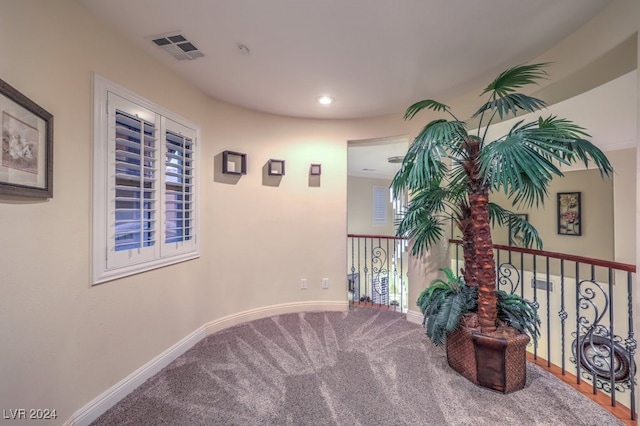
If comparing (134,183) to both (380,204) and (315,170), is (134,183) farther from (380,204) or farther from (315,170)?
(380,204)

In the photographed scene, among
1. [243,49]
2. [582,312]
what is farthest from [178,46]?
[582,312]

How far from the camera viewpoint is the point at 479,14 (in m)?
1.61

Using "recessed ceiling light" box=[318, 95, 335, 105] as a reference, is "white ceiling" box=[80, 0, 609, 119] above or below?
above

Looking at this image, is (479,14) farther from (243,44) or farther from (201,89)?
(201,89)

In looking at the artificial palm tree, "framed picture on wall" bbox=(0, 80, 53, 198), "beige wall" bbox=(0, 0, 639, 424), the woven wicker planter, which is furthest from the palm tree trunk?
"framed picture on wall" bbox=(0, 80, 53, 198)

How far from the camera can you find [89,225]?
1603 millimetres

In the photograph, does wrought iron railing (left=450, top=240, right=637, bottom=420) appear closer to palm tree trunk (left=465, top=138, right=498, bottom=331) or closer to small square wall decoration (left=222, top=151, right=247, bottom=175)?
palm tree trunk (left=465, top=138, right=498, bottom=331)

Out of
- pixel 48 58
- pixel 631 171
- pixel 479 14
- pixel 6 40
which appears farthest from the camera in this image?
pixel 631 171

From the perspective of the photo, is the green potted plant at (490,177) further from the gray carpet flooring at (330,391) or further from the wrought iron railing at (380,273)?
the wrought iron railing at (380,273)

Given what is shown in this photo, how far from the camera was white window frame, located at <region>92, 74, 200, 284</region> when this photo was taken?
64.5 inches

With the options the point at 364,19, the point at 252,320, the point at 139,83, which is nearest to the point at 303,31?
the point at 364,19

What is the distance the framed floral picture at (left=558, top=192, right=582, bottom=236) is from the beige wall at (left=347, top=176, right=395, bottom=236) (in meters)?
4.62

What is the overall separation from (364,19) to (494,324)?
2.25 meters

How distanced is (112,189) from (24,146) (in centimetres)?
54
